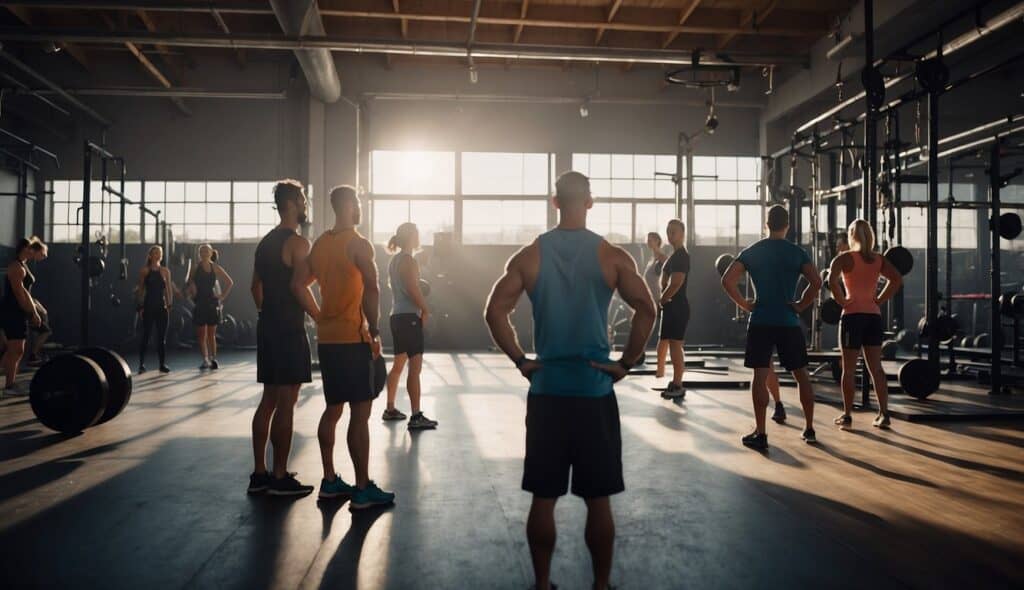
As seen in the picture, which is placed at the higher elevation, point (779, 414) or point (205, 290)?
point (205, 290)

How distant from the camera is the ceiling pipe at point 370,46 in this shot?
9156 millimetres

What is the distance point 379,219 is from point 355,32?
3.71m

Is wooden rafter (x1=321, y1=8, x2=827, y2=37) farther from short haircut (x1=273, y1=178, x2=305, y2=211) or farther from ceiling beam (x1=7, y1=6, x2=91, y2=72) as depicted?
short haircut (x1=273, y1=178, x2=305, y2=211)

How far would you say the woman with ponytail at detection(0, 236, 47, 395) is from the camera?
6.05 m

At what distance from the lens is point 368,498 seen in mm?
2918

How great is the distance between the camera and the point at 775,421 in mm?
5039

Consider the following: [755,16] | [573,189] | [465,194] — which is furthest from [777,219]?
[465,194]

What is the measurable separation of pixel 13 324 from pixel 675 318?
5.87 meters

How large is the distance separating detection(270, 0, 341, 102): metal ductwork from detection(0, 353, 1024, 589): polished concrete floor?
5790 millimetres

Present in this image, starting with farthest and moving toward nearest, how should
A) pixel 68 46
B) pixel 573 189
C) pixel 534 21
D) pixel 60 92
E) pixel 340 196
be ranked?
pixel 60 92 < pixel 68 46 < pixel 534 21 < pixel 340 196 < pixel 573 189

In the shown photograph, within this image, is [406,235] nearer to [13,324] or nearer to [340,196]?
[340,196]

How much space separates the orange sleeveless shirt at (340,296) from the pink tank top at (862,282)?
3335 mm

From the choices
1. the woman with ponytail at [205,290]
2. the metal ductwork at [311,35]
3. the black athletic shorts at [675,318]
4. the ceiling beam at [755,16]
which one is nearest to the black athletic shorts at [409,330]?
the black athletic shorts at [675,318]

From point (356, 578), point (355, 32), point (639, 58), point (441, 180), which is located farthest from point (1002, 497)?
point (441, 180)
